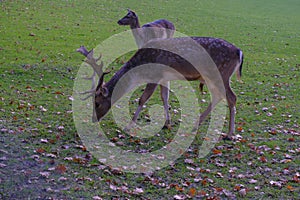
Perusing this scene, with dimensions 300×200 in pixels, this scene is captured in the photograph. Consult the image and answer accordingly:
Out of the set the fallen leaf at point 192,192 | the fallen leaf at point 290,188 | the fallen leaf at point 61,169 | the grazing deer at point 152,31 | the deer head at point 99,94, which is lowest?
the fallen leaf at point 290,188

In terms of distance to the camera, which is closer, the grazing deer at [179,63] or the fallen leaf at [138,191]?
the fallen leaf at [138,191]

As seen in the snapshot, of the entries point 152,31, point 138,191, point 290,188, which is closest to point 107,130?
point 138,191

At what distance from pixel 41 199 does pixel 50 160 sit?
2.99ft

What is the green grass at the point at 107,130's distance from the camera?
5.27 m

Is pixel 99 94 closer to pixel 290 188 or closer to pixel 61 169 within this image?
pixel 61 169

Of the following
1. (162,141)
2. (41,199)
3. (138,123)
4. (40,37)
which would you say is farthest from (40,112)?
(40,37)

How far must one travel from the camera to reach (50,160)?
560cm

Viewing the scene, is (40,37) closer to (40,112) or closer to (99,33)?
(99,33)

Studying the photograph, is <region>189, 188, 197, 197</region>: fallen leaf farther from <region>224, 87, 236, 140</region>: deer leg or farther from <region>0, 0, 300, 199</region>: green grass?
<region>224, 87, 236, 140</region>: deer leg

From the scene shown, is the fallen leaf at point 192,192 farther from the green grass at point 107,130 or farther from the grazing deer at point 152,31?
the grazing deer at point 152,31

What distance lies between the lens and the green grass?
5.27 m

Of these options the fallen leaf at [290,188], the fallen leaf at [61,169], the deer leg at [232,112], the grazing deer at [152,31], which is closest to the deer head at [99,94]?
the fallen leaf at [61,169]

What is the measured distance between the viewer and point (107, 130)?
699cm

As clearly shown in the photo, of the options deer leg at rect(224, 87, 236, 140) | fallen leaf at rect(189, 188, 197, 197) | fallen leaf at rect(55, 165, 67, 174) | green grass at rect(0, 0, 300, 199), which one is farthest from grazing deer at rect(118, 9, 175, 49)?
fallen leaf at rect(189, 188, 197, 197)
